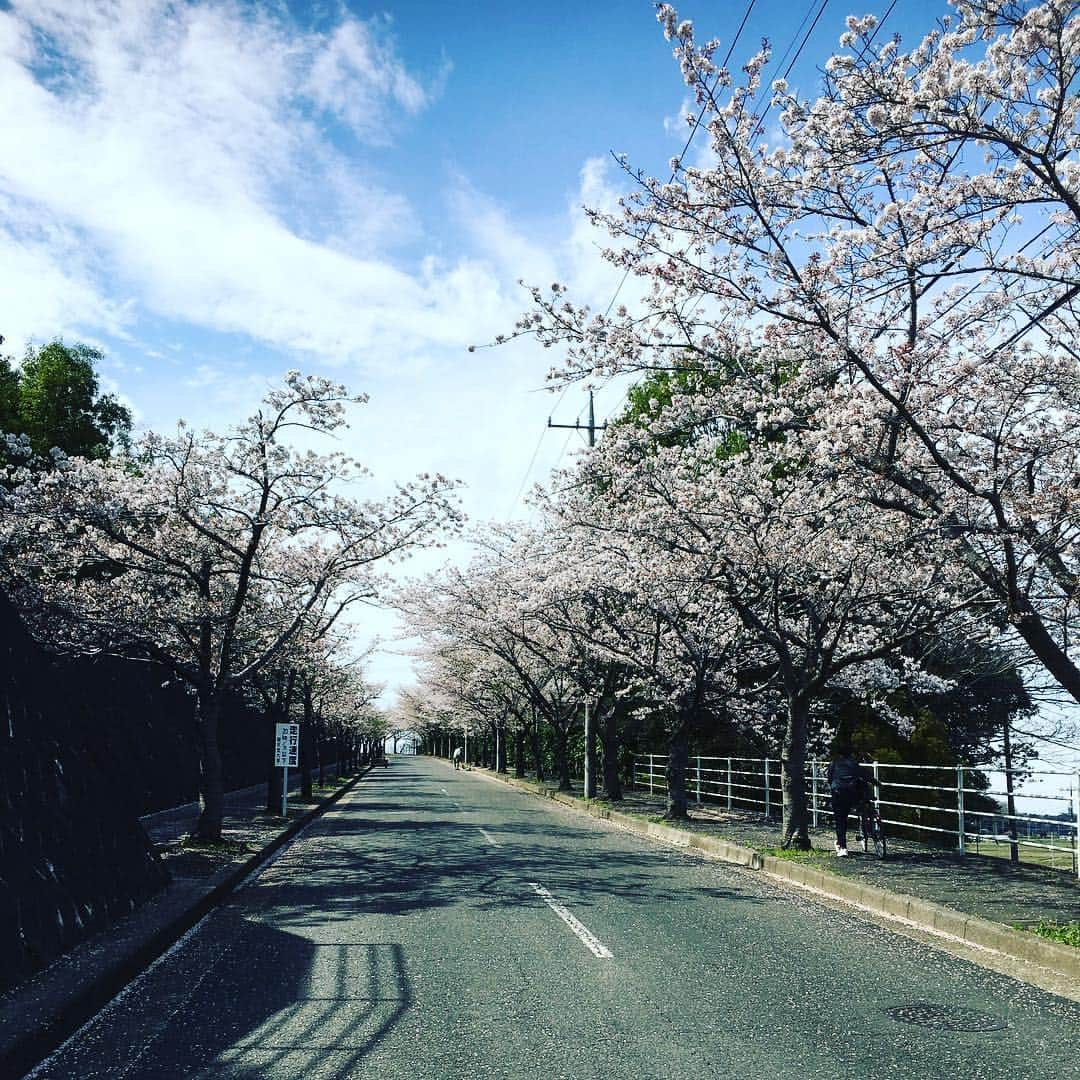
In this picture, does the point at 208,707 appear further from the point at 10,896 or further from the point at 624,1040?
the point at 624,1040

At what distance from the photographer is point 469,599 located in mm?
30234

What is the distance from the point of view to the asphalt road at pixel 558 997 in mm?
4945

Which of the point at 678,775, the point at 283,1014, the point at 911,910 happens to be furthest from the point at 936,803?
the point at 283,1014

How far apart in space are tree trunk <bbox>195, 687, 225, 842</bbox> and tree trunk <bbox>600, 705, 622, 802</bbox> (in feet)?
48.4

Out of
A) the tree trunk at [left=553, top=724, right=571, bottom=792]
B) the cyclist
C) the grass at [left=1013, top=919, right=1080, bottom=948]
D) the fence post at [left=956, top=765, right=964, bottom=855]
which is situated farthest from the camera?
the tree trunk at [left=553, top=724, right=571, bottom=792]

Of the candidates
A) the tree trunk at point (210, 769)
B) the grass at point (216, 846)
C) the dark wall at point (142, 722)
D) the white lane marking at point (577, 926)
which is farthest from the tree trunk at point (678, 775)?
the dark wall at point (142, 722)

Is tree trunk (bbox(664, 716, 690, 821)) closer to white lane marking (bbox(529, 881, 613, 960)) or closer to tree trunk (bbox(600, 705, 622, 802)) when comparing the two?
tree trunk (bbox(600, 705, 622, 802))

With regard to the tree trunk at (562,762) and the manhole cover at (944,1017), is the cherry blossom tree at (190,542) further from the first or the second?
the tree trunk at (562,762)

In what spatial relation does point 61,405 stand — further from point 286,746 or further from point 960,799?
point 960,799

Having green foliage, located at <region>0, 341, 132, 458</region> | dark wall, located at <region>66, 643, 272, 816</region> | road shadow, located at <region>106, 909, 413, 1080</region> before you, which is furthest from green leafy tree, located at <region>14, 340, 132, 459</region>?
road shadow, located at <region>106, 909, 413, 1080</region>

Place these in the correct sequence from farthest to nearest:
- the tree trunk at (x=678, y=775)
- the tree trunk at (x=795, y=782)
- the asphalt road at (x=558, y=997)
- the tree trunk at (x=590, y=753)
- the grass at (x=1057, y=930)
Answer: the tree trunk at (x=590, y=753) → the tree trunk at (x=678, y=775) → the tree trunk at (x=795, y=782) → the grass at (x=1057, y=930) → the asphalt road at (x=558, y=997)

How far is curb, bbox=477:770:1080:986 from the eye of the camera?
24.5ft

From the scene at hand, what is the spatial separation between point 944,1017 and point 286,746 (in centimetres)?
1713

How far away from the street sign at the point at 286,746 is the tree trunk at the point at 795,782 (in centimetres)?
1070
